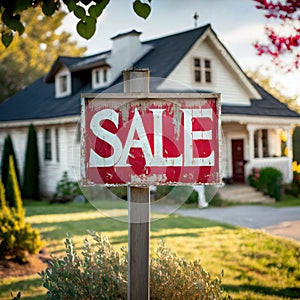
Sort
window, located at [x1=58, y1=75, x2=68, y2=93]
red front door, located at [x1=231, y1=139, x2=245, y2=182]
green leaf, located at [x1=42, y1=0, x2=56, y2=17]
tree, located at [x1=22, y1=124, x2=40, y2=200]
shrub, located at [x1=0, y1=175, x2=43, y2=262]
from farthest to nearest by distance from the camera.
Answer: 1. window, located at [x1=58, y1=75, x2=68, y2=93]
2. red front door, located at [x1=231, y1=139, x2=245, y2=182]
3. tree, located at [x1=22, y1=124, x2=40, y2=200]
4. shrub, located at [x1=0, y1=175, x2=43, y2=262]
5. green leaf, located at [x1=42, y1=0, x2=56, y2=17]

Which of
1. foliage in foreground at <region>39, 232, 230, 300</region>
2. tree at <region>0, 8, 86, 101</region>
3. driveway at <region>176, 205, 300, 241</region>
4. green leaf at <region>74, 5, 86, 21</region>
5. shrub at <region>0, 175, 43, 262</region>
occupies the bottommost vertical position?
driveway at <region>176, 205, 300, 241</region>

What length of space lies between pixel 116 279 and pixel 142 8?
2.12 m

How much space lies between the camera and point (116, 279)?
12.6 ft

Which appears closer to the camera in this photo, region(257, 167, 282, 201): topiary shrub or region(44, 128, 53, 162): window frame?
region(257, 167, 282, 201): topiary shrub

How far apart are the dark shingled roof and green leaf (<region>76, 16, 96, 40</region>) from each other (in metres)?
14.7

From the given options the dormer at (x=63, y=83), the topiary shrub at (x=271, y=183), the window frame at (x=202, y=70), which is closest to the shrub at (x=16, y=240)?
the window frame at (x=202, y=70)

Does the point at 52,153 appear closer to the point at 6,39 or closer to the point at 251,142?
Answer: the point at 251,142

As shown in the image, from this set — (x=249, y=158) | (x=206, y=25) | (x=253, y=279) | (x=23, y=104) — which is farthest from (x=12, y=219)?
(x=23, y=104)

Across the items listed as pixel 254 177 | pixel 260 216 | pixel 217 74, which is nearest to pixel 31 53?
pixel 217 74

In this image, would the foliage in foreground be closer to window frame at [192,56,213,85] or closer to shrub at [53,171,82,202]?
shrub at [53,171,82,202]

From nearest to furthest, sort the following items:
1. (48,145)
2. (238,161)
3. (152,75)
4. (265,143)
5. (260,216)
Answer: (260,216), (152,75), (48,145), (238,161), (265,143)

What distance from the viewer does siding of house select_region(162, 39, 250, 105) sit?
18969mm

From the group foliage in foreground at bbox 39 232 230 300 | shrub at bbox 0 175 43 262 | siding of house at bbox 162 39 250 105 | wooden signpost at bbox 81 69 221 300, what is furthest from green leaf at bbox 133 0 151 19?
siding of house at bbox 162 39 250 105

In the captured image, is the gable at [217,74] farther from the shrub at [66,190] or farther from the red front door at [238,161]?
the shrub at [66,190]
